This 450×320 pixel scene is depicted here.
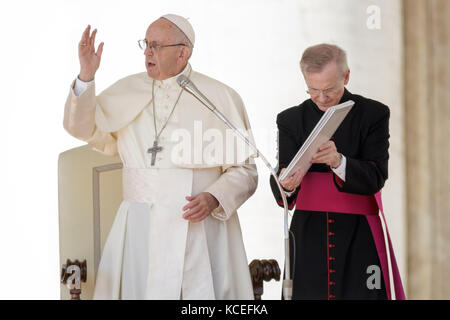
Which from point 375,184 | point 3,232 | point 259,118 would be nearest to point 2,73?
point 3,232

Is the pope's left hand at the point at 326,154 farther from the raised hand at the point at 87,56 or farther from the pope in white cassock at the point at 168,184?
the raised hand at the point at 87,56

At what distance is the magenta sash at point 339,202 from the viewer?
380cm

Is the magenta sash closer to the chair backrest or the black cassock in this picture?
the black cassock

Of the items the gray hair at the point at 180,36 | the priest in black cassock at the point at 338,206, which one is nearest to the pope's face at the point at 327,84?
the priest in black cassock at the point at 338,206

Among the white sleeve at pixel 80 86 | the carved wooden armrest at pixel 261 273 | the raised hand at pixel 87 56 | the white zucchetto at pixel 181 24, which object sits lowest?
the carved wooden armrest at pixel 261 273

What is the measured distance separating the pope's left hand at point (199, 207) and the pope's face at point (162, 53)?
0.64 metres

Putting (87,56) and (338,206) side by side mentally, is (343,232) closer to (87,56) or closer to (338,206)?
(338,206)

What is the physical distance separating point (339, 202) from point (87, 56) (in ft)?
4.57

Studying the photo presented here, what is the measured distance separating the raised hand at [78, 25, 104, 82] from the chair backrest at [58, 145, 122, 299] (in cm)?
98

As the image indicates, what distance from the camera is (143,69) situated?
16.0 ft

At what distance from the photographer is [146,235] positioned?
3816 mm

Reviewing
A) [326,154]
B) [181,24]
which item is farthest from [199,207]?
[181,24]

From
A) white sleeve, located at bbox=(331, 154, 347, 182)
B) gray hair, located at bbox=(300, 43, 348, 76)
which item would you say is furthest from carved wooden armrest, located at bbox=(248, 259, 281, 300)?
gray hair, located at bbox=(300, 43, 348, 76)

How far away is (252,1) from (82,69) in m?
2.03
